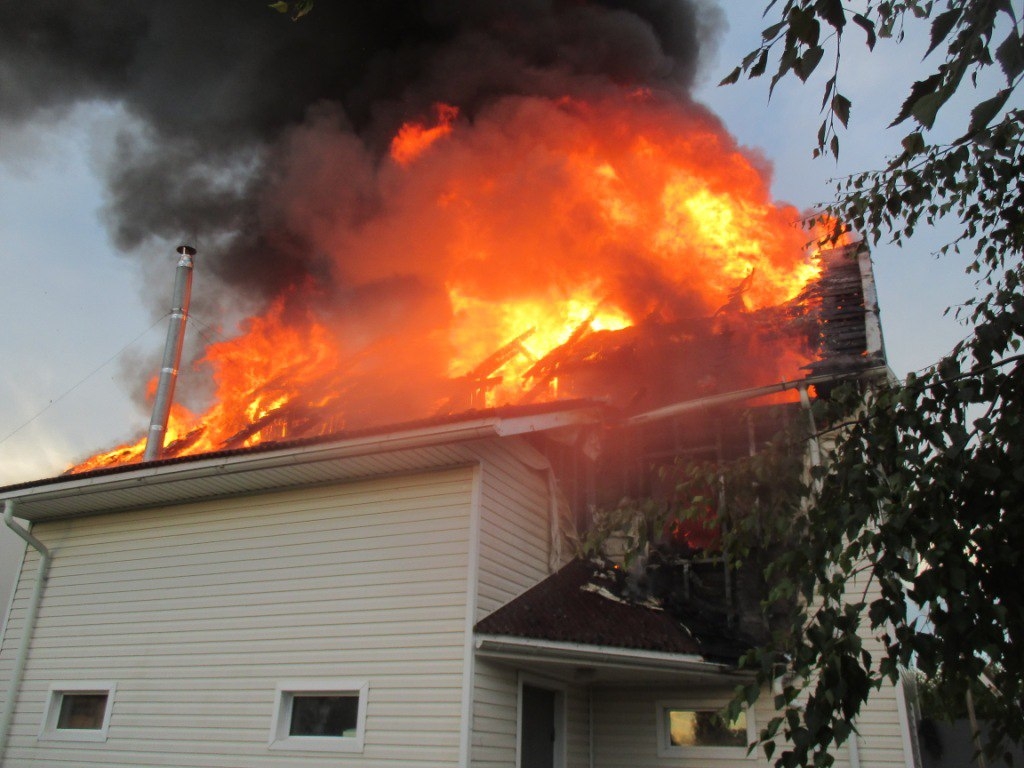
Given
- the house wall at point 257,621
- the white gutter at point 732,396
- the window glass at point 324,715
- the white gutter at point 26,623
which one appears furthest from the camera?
the white gutter at point 26,623

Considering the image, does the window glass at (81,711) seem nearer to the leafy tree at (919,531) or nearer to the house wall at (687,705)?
the house wall at (687,705)

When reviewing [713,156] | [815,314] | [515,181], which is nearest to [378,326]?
[515,181]

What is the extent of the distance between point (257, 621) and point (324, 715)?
1.61 metres

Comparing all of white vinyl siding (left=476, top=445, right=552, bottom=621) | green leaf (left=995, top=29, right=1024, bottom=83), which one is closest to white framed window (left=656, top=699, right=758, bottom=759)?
white vinyl siding (left=476, top=445, right=552, bottom=621)

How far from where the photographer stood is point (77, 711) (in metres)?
11.9

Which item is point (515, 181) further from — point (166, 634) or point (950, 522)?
point (950, 522)

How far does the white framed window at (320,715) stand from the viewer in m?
9.62

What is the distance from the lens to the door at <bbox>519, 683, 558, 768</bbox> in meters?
9.94

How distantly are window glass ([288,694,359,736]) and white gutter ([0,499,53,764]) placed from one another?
5.09 m

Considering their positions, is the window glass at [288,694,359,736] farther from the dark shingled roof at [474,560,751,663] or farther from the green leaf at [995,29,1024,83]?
the green leaf at [995,29,1024,83]

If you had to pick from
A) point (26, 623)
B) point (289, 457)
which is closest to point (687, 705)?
point (289, 457)

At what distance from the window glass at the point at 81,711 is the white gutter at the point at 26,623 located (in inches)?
33.6

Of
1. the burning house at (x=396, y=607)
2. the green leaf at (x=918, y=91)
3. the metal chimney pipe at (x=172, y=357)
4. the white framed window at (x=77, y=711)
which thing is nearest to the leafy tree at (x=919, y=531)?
the green leaf at (x=918, y=91)

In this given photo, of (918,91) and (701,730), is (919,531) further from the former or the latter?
(701,730)
